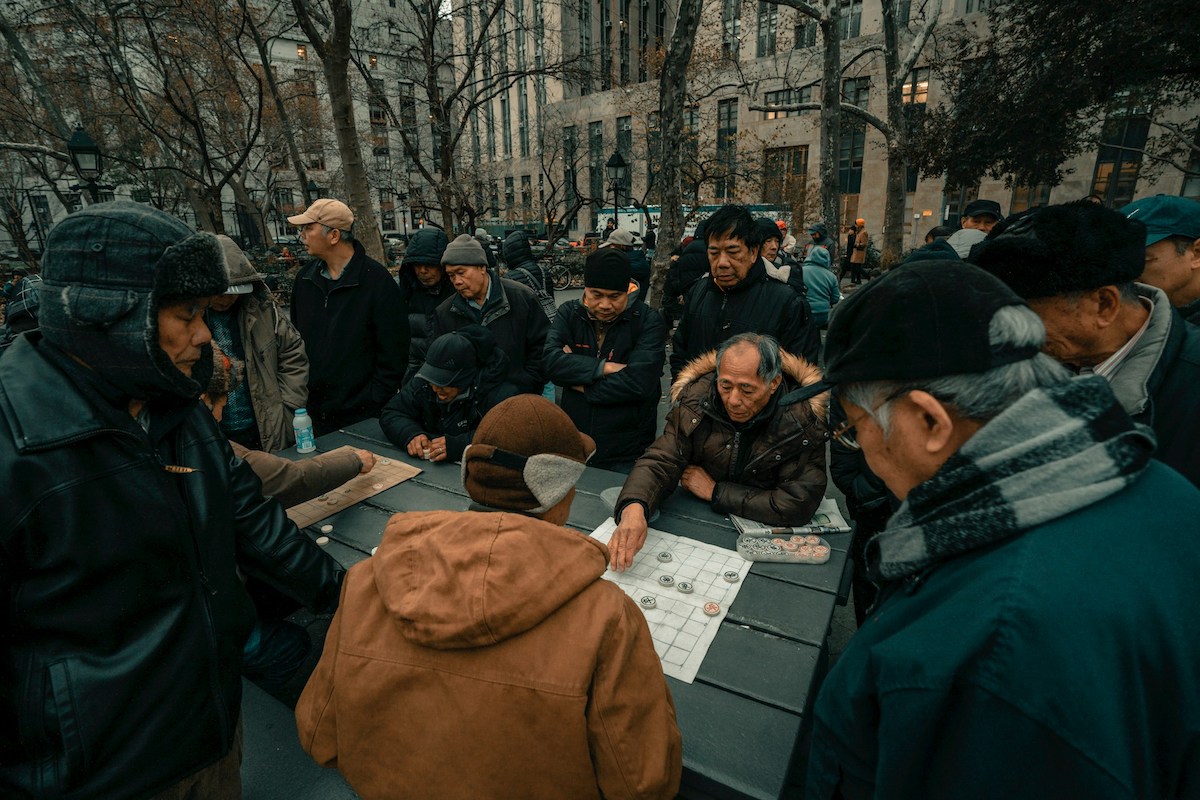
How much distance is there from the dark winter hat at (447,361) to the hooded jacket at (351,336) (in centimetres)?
96

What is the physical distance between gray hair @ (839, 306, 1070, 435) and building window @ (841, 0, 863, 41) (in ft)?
138

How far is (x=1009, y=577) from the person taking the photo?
75 centimetres

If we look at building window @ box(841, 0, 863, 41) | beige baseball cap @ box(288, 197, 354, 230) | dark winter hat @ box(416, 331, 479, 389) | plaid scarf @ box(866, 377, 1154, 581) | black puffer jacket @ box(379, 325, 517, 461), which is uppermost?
building window @ box(841, 0, 863, 41)

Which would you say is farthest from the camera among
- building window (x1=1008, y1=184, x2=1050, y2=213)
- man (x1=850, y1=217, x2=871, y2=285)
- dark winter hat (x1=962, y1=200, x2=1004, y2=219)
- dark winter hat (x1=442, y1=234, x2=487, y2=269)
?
building window (x1=1008, y1=184, x2=1050, y2=213)

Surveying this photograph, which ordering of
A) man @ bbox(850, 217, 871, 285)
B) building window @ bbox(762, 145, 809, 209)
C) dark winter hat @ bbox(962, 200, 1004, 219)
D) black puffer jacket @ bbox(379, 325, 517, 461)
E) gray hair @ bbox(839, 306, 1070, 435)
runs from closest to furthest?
gray hair @ bbox(839, 306, 1070, 435) → black puffer jacket @ bbox(379, 325, 517, 461) → dark winter hat @ bbox(962, 200, 1004, 219) → man @ bbox(850, 217, 871, 285) → building window @ bbox(762, 145, 809, 209)

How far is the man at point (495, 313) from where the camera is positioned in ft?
12.0

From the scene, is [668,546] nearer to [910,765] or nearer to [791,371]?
[791,371]

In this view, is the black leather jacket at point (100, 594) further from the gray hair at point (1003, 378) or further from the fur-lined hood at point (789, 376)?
the fur-lined hood at point (789, 376)

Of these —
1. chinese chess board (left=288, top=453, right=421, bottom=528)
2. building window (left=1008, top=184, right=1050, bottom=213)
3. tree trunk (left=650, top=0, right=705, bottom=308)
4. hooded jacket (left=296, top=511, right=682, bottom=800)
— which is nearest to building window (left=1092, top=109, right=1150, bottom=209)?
building window (left=1008, top=184, right=1050, bottom=213)

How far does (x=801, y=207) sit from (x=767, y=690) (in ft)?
96.1

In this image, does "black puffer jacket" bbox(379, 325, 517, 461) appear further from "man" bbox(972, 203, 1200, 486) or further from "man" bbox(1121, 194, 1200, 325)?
"man" bbox(1121, 194, 1200, 325)

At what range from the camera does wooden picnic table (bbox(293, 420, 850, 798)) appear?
1.29 m

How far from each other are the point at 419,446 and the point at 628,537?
145 centimetres

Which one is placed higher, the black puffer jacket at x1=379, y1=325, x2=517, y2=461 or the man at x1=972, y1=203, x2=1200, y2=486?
the man at x1=972, y1=203, x2=1200, y2=486
